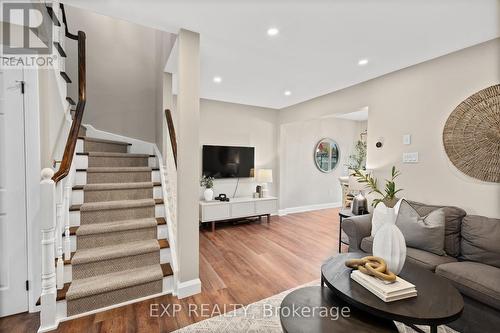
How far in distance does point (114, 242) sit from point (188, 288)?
94 cm

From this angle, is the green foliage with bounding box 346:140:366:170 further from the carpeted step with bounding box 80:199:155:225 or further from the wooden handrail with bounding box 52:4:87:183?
the wooden handrail with bounding box 52:4:87:183

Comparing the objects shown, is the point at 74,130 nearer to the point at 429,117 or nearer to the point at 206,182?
the point at 206,182

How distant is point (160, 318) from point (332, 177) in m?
5.67

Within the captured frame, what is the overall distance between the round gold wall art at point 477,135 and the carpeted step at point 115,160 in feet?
13.2

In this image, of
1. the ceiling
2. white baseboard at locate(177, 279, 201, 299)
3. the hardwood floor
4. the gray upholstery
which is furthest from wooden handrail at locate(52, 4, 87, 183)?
the gray upholstery

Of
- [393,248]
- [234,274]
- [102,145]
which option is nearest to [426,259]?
[393,248]

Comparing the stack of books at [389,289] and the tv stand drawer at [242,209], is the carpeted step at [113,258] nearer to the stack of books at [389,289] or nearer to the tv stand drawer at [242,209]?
the stack of books at [389,289]

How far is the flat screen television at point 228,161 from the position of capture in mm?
4559

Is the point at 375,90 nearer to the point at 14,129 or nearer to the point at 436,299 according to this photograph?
the point at 436,299

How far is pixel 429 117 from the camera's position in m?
2.61

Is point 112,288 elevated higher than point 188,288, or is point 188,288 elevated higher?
point 112,288

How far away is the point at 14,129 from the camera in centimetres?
184

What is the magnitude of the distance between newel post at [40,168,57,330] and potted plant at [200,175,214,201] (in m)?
2.68

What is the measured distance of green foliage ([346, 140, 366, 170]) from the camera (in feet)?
20.9
